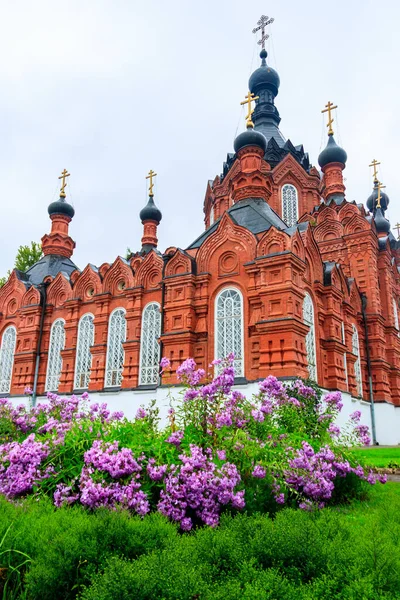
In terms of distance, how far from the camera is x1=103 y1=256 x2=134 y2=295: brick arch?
15867 millimetres

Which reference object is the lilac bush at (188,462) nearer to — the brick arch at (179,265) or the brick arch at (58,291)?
the brick arch at (179,265)

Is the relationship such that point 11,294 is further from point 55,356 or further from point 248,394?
point 248,394

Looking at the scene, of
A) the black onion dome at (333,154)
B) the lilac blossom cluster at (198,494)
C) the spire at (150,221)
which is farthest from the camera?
the spire at (150,221)

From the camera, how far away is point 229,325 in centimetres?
1254

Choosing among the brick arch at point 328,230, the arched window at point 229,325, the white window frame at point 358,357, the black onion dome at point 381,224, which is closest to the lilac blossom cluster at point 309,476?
the arched window at point 229,325

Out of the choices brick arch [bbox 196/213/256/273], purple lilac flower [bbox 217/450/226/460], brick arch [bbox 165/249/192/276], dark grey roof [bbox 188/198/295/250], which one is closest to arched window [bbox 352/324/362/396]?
dark grey roof [bbox 188/198/295/250]

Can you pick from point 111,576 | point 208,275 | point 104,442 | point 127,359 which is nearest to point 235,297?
point 208,275

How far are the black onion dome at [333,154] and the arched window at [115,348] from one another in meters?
11.6

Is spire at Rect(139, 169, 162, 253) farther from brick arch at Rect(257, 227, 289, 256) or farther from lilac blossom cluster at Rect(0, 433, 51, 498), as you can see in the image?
lilac blossom cluster at Rect(0, 433, 51, 498)

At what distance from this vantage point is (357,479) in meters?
5.25

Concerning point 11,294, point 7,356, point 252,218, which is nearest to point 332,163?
point 252,218

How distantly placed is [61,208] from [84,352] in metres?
8.70

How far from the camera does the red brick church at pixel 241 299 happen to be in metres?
12.1

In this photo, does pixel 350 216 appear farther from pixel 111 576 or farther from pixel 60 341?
pixel 111 576
